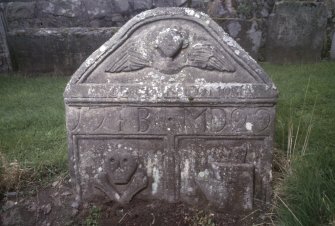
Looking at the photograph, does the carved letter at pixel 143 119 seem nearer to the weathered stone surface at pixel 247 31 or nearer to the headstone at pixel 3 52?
the weathered stone surface at pixel 247 31

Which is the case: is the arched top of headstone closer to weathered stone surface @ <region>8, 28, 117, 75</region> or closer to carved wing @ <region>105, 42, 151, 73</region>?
carved wing @ <region>105, 42, 151, 73</region>

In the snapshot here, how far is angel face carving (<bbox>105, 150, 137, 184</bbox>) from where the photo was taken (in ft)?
9.46

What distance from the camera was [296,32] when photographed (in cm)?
675

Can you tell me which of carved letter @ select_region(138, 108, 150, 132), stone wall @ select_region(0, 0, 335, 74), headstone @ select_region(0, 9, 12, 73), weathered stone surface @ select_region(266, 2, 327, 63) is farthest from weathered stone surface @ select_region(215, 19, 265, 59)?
carved letter @ select_region(138, 108, 150, 132)

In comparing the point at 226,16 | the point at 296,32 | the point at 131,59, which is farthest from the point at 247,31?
the point at 131,59

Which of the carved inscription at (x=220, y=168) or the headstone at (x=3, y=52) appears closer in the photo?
the carved inscription at (x=220, y=168)

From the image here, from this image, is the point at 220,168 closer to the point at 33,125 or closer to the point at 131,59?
the point at 131,59

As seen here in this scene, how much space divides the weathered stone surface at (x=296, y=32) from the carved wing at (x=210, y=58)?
4428mm

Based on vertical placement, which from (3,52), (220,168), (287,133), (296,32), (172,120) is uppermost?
(296,32)

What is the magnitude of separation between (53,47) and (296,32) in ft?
13.1

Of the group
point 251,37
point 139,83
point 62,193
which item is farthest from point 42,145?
point 251,37

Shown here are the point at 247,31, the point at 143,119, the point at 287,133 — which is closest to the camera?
the point at 143,119

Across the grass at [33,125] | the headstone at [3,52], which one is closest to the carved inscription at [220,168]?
the grass at [33,125]

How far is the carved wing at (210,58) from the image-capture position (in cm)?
270
